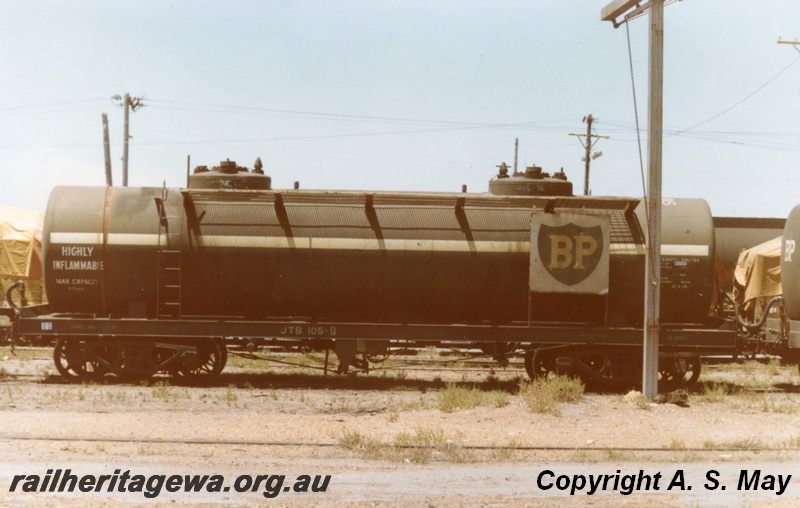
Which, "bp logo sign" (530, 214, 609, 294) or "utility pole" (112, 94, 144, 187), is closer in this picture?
"bp logo sign" (530, 214, 609, 294)

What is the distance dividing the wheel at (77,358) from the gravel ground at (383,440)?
365mm

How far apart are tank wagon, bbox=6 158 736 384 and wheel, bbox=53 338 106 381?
72 millimetres

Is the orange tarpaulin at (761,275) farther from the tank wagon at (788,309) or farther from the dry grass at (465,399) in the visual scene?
the dry grass at (465,399)

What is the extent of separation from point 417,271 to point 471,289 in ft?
3.44

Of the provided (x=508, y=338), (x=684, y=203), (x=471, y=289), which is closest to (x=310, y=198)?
(x=471, y=289)

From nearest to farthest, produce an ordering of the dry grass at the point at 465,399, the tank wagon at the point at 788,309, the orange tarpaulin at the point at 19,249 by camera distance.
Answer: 1. the dry grass at the point at 465,399
2. the tank wagon at the point at 788,309
3. the orange tarpaulin at the point at 19,249

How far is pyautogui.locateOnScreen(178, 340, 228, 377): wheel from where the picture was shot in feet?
52.0

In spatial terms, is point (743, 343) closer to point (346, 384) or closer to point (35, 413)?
point (346, 384)

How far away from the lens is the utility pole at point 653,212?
14.2m

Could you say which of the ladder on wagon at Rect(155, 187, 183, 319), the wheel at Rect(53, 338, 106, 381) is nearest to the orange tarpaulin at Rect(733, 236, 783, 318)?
the ladder on wagon at Rect(155, 187, 183, 319)

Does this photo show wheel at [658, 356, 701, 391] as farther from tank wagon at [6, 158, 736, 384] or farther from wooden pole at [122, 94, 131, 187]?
wooden pole at [122, 94, 131, 187]

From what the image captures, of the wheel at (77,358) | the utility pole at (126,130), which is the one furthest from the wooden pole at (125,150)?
the wheel at (77,358)

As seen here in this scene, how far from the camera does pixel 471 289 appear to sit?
15.4 metres

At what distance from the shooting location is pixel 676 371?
15.9m
